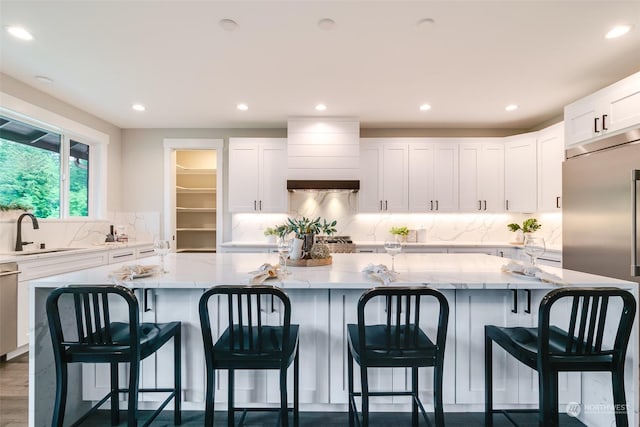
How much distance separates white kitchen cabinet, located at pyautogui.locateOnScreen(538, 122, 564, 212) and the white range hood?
7.68ft

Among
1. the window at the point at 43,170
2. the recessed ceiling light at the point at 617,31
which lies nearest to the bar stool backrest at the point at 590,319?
the recessed ceiling light at the point at 617,31

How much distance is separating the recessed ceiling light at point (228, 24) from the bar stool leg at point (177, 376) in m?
2.04

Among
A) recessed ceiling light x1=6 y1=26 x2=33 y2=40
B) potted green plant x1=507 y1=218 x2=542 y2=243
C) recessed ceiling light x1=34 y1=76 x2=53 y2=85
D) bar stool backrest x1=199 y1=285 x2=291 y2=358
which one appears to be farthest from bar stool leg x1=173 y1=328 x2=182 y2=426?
potted green plant x1=507 y1=218 x2=542 y2=243

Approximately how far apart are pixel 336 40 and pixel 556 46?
1743 mm

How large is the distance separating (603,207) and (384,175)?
2.36 meters

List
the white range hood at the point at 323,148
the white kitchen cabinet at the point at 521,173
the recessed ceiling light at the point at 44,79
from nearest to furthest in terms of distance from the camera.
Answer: the recessed ceiling light at the point at 44,79 < the white kitchen cabinet at the point at 521,173 < the white range hood at the point at 323,148

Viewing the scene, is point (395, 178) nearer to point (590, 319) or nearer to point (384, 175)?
point (384, 175)

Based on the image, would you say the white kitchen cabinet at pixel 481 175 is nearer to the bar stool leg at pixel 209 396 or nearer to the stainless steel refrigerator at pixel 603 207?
the stainless steel refrigerator at pixel 603 207

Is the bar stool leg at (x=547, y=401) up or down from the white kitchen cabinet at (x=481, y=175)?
down

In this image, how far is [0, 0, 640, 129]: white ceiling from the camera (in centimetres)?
196

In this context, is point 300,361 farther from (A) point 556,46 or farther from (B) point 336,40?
(A) point 556,46

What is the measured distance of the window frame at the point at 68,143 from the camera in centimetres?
303

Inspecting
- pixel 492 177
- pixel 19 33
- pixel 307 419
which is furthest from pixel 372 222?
pixel 19 33

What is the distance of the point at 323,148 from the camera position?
412 centimetres
